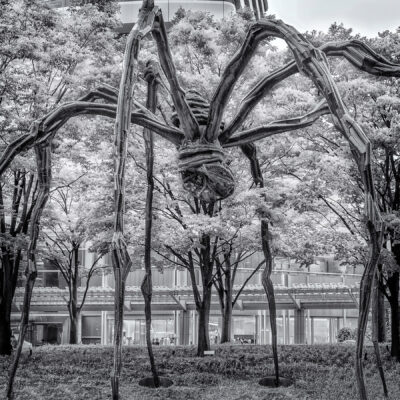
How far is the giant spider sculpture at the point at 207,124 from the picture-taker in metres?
2.48

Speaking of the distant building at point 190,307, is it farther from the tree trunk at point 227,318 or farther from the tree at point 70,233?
the tree trunk at point 227,318

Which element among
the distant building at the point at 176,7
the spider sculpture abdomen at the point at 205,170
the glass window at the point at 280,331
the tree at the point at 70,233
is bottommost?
the glass window at the point at 280,331

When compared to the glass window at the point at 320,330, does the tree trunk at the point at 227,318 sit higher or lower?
higher

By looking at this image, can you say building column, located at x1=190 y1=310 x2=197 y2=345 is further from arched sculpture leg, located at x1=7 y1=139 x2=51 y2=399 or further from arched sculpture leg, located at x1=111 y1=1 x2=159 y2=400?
arched sculpture leg, located at x1=111 y1=1 x2=159 y2=400

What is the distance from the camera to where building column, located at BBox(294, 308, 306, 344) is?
28.1m

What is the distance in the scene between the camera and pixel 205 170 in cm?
338

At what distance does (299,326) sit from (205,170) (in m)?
26.1

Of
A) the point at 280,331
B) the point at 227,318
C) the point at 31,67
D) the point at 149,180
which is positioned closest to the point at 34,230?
the point at 149,180

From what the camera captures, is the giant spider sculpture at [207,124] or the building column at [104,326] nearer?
the giant spider sculpture at [207,124]

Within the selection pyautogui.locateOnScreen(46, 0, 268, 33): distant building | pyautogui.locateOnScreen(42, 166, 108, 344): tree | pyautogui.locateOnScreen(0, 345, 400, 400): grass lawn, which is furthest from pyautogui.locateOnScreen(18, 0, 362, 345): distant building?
pyautogui.locateOnScreen(0, 345, 400, 400): grass lawn

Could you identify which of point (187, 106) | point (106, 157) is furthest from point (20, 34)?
point (187, 106)

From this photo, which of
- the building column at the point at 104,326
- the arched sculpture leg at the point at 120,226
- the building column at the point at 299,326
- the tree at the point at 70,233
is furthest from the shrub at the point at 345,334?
the arched sculpture leg at the point at 120,226

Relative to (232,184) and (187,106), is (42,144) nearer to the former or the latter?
(187,106)

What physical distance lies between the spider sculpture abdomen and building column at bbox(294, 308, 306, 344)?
25.6 meters
